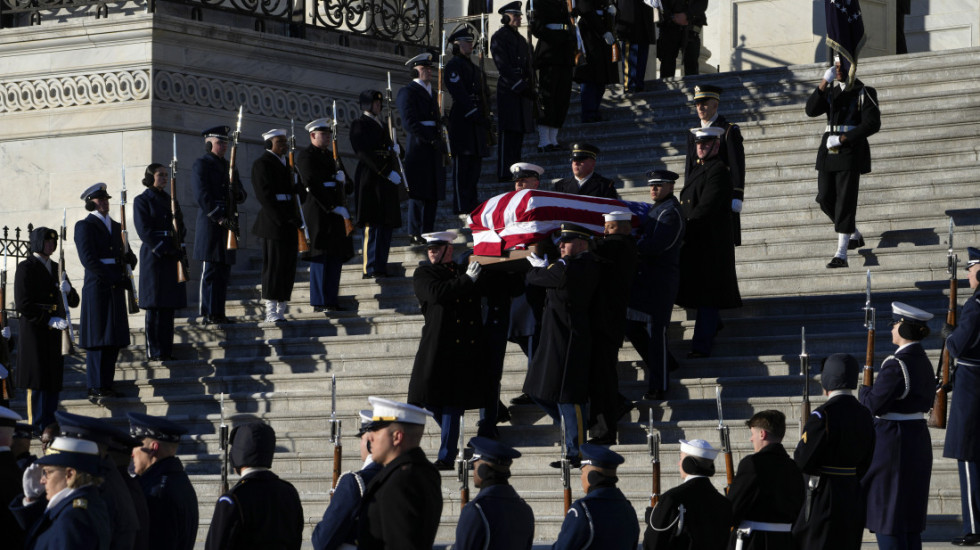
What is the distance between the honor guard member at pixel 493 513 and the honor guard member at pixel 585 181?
6.02m

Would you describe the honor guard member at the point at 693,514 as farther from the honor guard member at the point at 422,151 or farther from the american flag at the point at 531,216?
the honor guard member at the point at 422,151

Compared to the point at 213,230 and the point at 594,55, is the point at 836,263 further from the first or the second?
the point at 213,230

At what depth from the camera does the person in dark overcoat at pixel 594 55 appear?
18.9m

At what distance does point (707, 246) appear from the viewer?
556 inches

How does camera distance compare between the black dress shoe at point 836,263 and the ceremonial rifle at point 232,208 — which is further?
the ceremonial rifle at point 232,208

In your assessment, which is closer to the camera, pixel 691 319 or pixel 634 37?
pixel 691 319

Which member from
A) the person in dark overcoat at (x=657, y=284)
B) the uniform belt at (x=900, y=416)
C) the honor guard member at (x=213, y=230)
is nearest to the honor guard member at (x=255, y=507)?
the uniform belt at (x=900, y=416)

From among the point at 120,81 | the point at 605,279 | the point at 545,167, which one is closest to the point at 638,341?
the point at 605,279

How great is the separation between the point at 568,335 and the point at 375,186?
445 cm

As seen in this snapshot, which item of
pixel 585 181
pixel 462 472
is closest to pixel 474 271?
pixel 462 472

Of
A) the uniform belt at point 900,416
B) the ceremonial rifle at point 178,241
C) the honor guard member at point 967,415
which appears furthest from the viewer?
the ceremonial rifle at point 178,241

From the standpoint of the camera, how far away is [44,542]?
7.09 metres

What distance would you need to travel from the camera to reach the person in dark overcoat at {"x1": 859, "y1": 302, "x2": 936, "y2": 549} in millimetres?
10633

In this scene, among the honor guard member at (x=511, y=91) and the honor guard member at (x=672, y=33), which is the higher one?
the honor guard member at (x=672, y=33)
